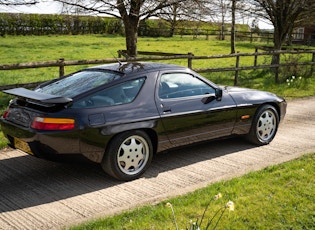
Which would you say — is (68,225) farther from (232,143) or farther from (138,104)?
(232,143)

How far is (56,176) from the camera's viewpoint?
5.27 meters

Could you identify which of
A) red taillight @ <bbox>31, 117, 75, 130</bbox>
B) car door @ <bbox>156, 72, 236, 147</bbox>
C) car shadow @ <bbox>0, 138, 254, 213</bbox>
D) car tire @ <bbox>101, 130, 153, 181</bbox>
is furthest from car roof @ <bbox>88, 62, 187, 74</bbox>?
car shadow @ <bbox>0, 138, 254, 213</bbox>

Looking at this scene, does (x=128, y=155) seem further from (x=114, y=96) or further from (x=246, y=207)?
(x=246, y=207)

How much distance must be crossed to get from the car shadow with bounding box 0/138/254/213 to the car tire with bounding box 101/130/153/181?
0.49 ft

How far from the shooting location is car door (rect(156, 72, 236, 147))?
5.50 metres

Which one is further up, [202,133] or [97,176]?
[202,133]

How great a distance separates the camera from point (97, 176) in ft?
17.4

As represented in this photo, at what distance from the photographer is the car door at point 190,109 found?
18.0 ft

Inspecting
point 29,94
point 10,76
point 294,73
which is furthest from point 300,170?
point 10,76

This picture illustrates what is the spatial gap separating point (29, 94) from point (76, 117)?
75cm

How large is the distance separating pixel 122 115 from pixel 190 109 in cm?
110

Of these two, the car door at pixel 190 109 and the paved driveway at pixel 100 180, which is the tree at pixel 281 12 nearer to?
the paved driveway at pixel 100 180

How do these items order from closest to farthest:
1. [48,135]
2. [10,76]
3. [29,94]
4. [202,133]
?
[48,135]
[29,94]
[202,133]
[10,76]

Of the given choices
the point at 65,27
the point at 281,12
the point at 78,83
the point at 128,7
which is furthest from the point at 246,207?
the point at 65,27
